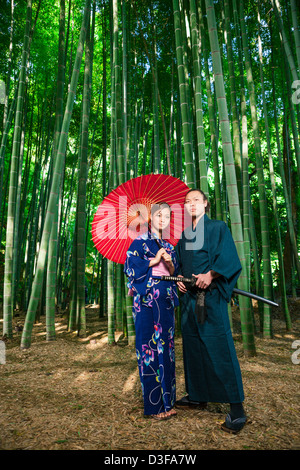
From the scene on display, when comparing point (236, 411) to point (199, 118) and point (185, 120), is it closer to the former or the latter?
point (185, 120)

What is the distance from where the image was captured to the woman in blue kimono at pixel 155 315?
1.48 metres

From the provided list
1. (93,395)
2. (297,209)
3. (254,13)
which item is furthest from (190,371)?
(297,209)

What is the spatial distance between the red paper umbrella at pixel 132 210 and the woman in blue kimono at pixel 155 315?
12 centimetres

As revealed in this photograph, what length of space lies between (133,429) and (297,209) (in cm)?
697

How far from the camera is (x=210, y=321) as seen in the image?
1.43m

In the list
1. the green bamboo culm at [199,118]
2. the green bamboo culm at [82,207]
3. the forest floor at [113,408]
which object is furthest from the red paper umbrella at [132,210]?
the green bamboo culm at [82,207]

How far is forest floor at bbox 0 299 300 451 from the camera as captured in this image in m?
1.24

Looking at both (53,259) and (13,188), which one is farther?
(13,188)

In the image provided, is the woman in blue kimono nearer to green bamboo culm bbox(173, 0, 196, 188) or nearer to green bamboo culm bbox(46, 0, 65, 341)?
green bamboo culm bbox(173, 0, 196, 188)

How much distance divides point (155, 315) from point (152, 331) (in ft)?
0.29

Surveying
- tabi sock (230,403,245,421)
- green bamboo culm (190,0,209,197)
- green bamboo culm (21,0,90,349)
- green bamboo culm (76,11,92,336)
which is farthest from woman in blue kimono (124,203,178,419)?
green bamboo culm (76,11,92,336)

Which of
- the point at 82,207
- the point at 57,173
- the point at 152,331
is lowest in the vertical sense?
the point at 152,331

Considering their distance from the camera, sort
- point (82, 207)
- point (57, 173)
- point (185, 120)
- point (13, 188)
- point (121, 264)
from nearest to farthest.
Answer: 1. point (185, 120)
2. point (57, 173)
3. point (121, 264)
4. point (13, 188)
5. point (82, 207)

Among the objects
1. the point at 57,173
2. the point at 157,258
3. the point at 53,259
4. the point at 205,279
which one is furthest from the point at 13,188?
the point at 205,279
